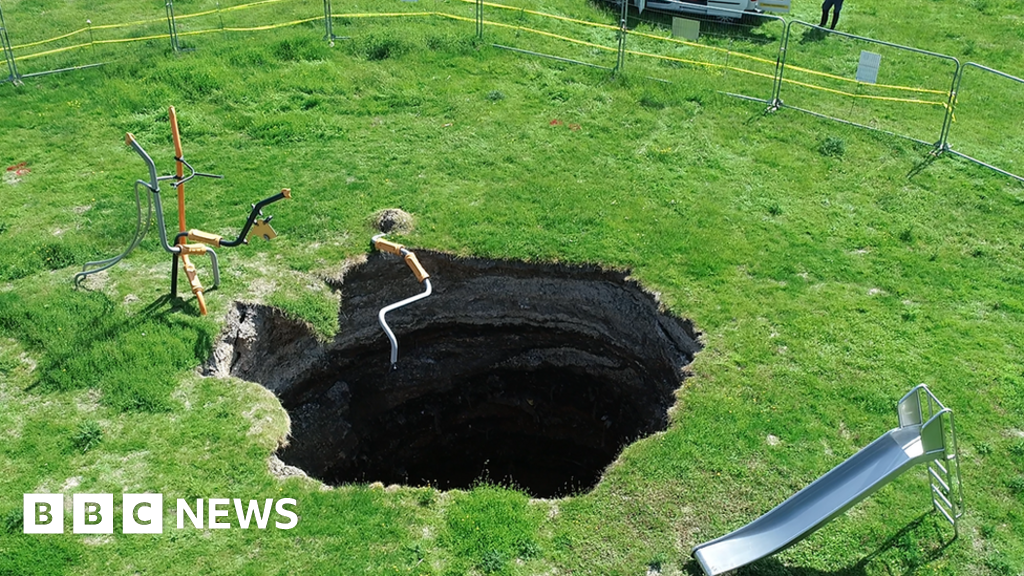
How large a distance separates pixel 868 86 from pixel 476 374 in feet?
42.3

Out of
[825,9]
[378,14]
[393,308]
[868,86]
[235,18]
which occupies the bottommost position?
[393,308]

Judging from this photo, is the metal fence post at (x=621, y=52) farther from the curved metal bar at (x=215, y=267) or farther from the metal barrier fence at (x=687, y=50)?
the curved metal bar at (x=215, y=267)

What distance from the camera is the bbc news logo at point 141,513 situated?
38.2 feet

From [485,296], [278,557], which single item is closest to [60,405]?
[278,557]

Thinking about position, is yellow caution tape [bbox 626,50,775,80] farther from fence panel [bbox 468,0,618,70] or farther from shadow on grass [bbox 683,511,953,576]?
shadow on grass [bbox 683,511,953,576]

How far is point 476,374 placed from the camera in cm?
1770

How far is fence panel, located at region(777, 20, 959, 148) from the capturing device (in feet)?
70.1

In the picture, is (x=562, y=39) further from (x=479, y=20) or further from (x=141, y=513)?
(x=141, y=513)

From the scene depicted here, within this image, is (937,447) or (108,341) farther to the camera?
(108,341)

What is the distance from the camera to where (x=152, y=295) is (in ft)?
50.8

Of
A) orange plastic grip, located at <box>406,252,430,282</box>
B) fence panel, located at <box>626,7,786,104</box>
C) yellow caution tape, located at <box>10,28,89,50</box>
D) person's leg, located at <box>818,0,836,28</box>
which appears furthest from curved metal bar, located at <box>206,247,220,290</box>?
person's leg, located at <box>818,0,836,28</box>

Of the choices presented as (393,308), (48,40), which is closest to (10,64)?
(48,40)

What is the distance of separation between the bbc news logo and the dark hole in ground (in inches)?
133

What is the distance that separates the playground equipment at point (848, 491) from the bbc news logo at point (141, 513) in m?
5.45
